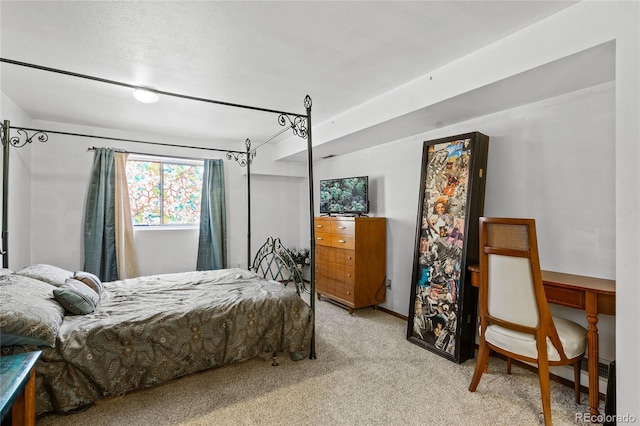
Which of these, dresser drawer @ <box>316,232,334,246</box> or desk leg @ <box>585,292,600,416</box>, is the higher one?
dresser drawer @ <box>316,232,334,246</box>

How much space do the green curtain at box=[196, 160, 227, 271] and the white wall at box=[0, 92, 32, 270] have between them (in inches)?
77.6

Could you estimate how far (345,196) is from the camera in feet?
14.1

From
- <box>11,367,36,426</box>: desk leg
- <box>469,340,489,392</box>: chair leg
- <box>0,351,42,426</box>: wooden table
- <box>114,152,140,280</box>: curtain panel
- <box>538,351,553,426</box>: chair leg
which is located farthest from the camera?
<box>114,152,140,280</box>: curtain panel

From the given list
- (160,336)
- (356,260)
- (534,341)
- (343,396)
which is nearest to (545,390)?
(534,341)

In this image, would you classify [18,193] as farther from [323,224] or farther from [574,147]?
[574,147]

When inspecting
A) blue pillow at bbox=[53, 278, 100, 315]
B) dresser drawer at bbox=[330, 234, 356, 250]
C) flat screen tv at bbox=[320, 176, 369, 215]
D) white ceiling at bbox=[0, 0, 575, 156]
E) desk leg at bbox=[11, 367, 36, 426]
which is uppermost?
white ceiling at bbox=[0, 0, 575, 156]

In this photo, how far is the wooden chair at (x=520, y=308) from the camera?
1874 mm

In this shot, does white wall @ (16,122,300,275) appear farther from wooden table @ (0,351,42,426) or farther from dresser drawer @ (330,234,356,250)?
wooden table @ (0,351,42,426)

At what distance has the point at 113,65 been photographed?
2.44 meters

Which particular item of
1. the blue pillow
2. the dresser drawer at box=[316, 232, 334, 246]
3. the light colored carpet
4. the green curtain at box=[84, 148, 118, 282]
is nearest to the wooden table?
the light colored carpet

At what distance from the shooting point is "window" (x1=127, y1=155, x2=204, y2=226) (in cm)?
454

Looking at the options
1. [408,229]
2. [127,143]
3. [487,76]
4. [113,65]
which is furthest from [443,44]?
[127,143]

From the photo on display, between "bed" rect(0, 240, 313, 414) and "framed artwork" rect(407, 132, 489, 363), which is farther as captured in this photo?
"framed artwork" rect(407, 132, 489, 363)
